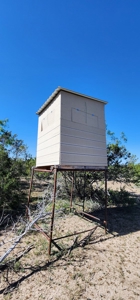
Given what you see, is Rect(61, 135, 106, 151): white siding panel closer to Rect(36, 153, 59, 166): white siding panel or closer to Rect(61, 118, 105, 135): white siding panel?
Rect(61, 118, 105, 135): white siding panel

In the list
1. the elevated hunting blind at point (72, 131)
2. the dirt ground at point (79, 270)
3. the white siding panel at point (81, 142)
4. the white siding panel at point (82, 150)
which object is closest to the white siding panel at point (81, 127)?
the elevated hunting blind at point (72, 131)

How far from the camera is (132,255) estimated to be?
350cm

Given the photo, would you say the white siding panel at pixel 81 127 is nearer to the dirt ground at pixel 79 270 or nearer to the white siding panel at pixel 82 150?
the white siding panel at pixel 82 150

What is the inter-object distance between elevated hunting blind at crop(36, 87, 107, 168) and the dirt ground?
2239mm

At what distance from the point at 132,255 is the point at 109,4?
767cm

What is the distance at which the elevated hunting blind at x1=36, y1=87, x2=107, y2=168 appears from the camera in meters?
3.90

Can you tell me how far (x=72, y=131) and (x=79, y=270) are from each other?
10.8 ft

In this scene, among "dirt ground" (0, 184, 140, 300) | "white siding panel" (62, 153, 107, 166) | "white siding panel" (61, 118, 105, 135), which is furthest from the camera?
"white siding panel" (61, 118, 105, 135)

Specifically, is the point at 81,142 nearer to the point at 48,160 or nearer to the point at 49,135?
the point at 49,135

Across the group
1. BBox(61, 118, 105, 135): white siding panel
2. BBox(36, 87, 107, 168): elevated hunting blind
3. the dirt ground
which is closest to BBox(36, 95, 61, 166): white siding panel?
BBox(36, 87, 107, 168): elevated hunting blind

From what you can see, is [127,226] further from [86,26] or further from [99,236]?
[86,26]

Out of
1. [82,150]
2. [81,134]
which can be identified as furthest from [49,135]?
[82,150]

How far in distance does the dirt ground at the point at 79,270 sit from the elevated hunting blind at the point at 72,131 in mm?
2239

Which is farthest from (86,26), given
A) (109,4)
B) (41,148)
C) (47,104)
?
(41,148)
